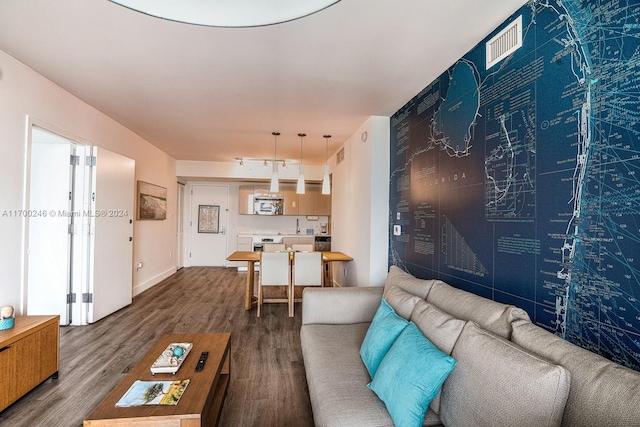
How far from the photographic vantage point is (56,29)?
2.07 m

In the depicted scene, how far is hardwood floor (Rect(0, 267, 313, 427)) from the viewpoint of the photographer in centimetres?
196

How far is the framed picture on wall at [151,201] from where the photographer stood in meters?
4.93

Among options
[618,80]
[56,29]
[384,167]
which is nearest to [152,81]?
[56,29]

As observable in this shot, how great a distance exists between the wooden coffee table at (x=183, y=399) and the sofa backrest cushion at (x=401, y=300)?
1.16 m

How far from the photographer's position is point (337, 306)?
246 centimetres

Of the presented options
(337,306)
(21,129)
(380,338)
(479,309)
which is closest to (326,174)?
(337,306)

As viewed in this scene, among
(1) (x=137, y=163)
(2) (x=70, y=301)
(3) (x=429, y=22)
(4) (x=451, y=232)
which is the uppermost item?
(3) (x=429, y=22)

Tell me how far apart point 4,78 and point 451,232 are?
383 centimetres

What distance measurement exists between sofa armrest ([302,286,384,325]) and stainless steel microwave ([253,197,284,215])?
208 inches

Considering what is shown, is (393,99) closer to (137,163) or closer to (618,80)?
(618,80)

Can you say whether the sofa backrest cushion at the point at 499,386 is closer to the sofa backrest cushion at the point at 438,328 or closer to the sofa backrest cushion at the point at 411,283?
the sofa backrest cushion at the point at 438,328

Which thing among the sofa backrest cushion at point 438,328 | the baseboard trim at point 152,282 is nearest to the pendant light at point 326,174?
the sofa backrest cushion at point 438,328

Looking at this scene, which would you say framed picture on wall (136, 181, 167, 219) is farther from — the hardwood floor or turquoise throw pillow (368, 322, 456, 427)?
turquoise throw pillow (368, 322, 456, 427)

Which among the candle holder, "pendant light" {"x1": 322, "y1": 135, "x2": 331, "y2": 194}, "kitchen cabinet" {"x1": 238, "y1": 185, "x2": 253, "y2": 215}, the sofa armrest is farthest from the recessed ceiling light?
"kitchen cabinet" {"x1": 238, "y1": 185, "x2": 253, "y2": 215}
